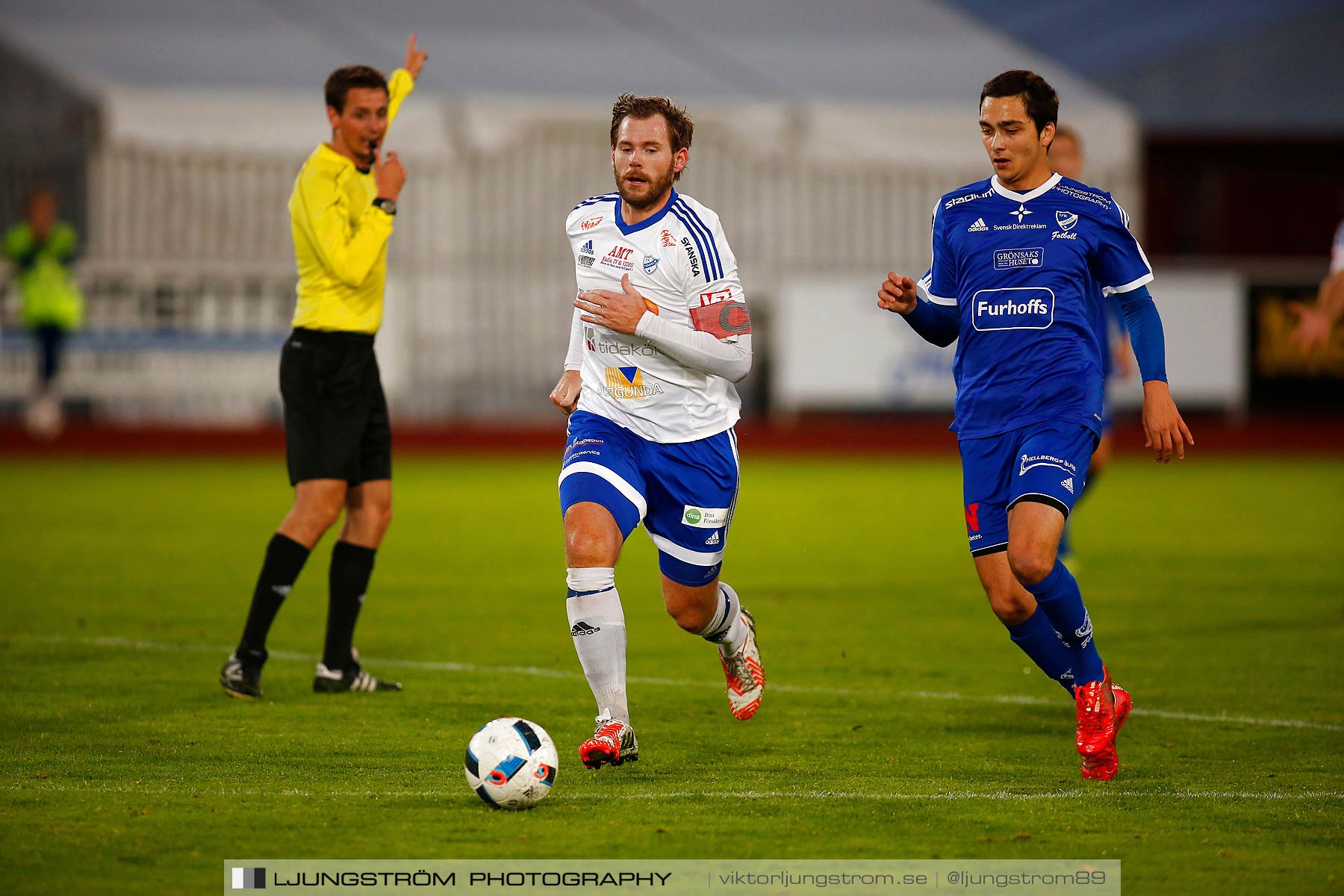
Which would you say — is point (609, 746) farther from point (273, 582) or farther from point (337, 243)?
point (337, 243)

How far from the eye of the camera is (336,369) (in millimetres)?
6645

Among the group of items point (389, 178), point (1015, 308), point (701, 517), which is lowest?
point (701, 517)

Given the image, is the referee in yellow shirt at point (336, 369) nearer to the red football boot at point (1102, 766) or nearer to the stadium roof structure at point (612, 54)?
the red football boot at point (1102, 766)

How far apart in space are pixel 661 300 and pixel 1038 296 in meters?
1.26

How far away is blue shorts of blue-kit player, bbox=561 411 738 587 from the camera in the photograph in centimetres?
545

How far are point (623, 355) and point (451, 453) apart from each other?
15.6 meters

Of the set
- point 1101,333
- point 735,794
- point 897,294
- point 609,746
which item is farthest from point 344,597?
point 1101,333

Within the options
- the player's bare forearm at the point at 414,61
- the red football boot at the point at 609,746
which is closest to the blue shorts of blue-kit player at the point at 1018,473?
the red football boot at the point at 609,746

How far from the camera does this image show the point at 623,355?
562 centimetres

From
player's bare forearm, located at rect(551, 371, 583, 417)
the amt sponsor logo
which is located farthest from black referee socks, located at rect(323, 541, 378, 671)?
the amt sponsor logo

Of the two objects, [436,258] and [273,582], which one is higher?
[436,258]

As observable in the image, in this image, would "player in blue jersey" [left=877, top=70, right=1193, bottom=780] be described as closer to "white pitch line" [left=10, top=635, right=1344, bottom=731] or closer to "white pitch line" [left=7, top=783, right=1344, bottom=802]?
"white pitch line" [left=7, top=783, right=1344, bottom=802]

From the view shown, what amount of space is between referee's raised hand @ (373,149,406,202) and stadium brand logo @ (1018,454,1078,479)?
2765 millimetres

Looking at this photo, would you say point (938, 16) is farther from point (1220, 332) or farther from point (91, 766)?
point (91, 766)
